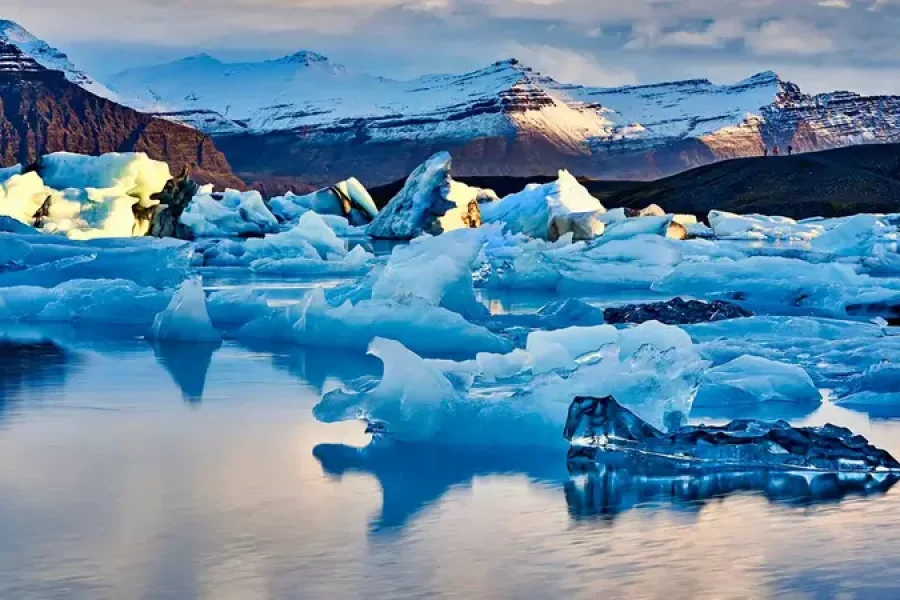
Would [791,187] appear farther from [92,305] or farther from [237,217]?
[92,305]

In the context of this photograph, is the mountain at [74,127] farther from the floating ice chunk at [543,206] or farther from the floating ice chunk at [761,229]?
the floating ice chunk at [543,206]

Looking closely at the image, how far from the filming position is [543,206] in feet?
112

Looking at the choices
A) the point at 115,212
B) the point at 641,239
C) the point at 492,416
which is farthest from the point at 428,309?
the point at 115,212

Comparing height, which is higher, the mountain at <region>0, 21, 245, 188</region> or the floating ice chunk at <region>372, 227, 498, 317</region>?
the mountain at <region>0, 21, 245, 188</region>

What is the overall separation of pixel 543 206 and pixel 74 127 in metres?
123

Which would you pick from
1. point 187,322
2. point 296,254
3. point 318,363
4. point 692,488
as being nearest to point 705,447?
point 692,488

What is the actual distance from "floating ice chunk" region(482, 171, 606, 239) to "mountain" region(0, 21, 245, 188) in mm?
107514

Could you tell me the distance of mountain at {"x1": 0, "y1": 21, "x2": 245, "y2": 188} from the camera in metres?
145

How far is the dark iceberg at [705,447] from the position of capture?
575cm

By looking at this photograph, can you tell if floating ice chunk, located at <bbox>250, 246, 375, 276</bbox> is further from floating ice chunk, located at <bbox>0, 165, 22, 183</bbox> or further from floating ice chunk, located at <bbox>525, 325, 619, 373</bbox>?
floating ice chunk, located at <bbox>525, 325, 619, 373</bbox>

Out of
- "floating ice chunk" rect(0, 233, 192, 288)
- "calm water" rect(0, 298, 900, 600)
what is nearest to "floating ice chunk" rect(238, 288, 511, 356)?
"calm water" rect(0, 298, 900, 600)

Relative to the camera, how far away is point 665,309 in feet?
41.4

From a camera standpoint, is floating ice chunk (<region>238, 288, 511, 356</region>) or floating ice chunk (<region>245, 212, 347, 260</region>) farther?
floating ice chunk (<region>245, 212, 347, 260</region>)

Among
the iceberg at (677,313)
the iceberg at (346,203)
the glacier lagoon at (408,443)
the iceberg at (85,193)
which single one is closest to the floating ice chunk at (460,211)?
the iceberg at (85,193)
